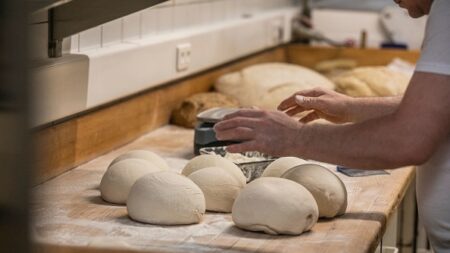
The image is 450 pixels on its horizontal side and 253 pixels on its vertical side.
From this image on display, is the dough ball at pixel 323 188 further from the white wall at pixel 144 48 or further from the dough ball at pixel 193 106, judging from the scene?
the dough ball at pixel 193 106

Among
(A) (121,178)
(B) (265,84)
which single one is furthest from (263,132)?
(B) (265,84)

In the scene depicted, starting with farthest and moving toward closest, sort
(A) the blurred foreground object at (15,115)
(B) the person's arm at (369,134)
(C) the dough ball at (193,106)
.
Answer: (C) the dough ball at (193,106) → (B) the person's arm at (369,134) → (A) the blurred foreground object at (15,115)

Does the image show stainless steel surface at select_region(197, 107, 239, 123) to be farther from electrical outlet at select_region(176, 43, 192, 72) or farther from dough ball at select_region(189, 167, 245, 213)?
dough ball at select_region(189, 167, 245, 213)

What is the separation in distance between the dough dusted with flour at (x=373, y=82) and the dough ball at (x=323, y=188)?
1.36 m

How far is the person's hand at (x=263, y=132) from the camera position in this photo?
1533 mm

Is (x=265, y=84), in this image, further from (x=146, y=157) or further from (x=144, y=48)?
(x=146, y=157)

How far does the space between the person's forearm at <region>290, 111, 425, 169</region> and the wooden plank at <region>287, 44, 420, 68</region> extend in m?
2.19

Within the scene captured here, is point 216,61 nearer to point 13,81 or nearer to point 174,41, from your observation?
point 174,41

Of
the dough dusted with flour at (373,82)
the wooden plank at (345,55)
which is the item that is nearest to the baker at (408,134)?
the dough dusted with flour at (373,82)

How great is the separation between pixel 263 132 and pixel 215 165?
30cm

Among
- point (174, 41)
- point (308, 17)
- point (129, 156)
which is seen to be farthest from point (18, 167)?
point (308, 17)

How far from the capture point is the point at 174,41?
2602 millimetres

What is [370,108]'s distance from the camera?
1866 mm

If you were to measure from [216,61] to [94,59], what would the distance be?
0.99m
